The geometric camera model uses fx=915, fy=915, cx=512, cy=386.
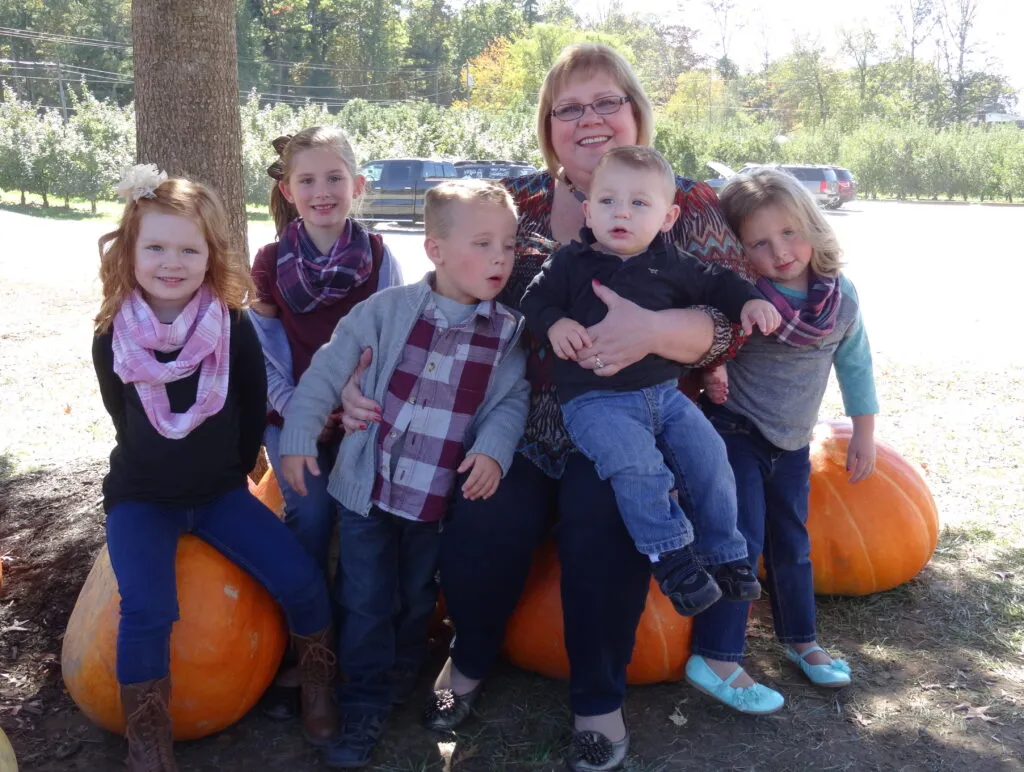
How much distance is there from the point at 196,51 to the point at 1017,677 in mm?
4037

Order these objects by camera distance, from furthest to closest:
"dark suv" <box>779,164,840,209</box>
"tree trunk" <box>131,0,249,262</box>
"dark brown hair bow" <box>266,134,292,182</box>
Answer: "dark suv" <box>779,164,840,209</box> < "tree trunk" <box>131,0,249,262</box> < "dark brown hair bow" <box>266,134,292,182</box>

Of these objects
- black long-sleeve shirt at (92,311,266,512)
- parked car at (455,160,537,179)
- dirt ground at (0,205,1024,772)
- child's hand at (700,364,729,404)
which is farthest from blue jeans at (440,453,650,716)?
parked car at (455,160,537,179)

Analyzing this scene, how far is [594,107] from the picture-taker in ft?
10.5

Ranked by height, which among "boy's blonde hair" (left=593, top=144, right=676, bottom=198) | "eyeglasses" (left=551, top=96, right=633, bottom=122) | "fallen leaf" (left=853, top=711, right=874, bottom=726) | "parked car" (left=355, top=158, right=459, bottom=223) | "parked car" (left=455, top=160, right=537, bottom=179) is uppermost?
"parked car" (left=455, top=160, right=537, bottom=179)

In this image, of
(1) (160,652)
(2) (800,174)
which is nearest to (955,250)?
(2) (800,174)

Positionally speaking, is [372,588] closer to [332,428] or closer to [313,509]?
[313,509]

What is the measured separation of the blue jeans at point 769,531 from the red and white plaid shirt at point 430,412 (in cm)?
89

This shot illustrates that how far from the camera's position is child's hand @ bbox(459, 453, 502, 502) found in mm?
2717

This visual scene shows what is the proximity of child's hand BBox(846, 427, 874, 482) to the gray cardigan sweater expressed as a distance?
52.6 inches

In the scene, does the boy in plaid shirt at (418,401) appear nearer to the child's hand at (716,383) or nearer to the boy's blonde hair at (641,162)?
the boy's blonde hair at (641,162)

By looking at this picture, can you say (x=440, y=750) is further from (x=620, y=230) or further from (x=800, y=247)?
(x=800, y=247)

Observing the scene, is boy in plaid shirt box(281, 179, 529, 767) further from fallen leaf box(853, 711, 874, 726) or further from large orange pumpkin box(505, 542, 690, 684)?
fallen leaf box(853, 711, 874, 726)

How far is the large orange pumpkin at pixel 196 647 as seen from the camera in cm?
269

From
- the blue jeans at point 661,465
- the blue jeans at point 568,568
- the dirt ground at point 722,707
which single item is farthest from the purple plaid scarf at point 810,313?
the dirt ground at point 722,707
